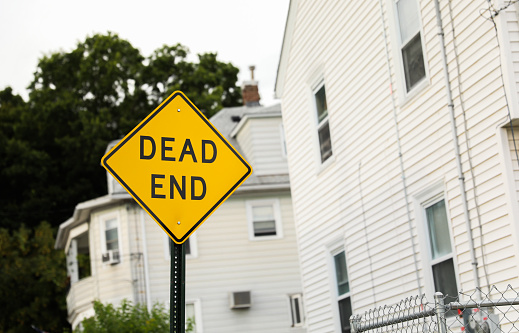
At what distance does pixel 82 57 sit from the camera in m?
41.3

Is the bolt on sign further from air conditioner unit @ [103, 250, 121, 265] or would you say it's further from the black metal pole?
air conditioner unit @ [103, 250, 121, 265]

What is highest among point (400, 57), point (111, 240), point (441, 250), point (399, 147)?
point (111, 240)

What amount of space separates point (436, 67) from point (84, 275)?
21.6 metres

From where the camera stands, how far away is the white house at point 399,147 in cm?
760

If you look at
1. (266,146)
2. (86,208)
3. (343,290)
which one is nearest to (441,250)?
(343,290)

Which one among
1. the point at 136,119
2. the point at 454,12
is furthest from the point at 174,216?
the point at 136,119

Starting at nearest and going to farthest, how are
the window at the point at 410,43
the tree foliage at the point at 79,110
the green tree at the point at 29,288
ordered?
1. the window at the point at 410,43
2. the green tree at the point at 29,288
3. the tree foliage at the point at 79,110

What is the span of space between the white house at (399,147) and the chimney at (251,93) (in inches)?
515

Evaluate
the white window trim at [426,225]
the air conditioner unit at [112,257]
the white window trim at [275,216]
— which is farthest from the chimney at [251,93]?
the white window trim at [426,225]

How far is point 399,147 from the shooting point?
9.69 m

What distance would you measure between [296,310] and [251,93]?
27.8ft

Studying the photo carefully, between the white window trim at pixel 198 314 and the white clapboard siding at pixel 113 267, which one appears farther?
the white clapboard siding at pixel 113 267

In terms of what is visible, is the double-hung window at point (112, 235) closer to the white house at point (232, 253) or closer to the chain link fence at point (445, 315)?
the white house at point (232, 253)

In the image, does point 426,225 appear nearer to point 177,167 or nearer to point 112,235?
point 177,167
